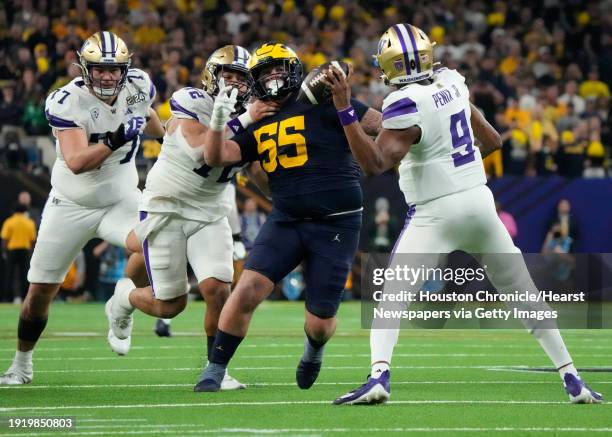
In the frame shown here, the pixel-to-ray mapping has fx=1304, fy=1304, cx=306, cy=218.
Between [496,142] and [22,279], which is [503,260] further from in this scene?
[22,279]

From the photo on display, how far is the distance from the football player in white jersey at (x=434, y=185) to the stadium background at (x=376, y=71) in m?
9.17

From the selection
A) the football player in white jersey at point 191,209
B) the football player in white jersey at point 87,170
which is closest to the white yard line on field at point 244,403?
the football player in white jersey at point 191,209

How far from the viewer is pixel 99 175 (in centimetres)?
812

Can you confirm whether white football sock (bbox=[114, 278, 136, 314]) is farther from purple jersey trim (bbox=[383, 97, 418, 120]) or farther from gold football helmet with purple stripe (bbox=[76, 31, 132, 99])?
purple jersey trim (bbox=[383, 97, 418, 120])

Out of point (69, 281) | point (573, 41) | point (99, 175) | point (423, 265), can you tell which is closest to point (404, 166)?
point (423, 265)

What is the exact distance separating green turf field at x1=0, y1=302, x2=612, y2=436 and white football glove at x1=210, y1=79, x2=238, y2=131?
4.70 ft

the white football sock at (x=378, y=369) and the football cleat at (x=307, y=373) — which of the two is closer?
the white football sock at (x=378, y=369)

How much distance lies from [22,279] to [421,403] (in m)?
11.1

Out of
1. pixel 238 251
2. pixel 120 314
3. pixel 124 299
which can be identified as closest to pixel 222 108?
pixel 124 299

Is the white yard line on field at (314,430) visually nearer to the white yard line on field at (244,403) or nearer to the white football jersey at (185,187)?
the white yard line on field at (244,403)

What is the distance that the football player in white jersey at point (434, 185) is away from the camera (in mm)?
6484

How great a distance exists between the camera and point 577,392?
21.4ft

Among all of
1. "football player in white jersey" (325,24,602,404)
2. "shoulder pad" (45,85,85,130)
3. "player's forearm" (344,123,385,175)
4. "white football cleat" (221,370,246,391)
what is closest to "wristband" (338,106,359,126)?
"player's forearm" (344,123,385,175)

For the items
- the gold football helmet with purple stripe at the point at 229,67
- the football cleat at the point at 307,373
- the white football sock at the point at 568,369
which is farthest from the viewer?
the gold football helmet with purple stripe at the point at 229,67
